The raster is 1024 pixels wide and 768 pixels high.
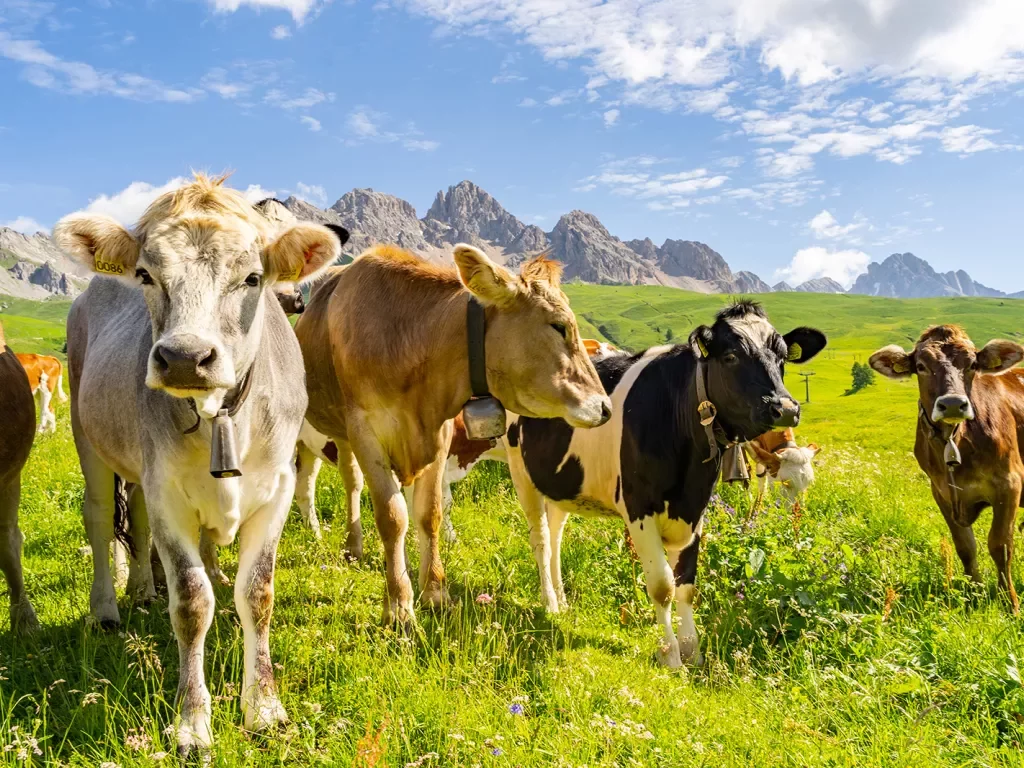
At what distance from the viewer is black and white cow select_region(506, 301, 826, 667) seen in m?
5.36

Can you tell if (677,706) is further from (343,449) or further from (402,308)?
(343,449)

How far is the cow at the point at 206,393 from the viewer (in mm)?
3168

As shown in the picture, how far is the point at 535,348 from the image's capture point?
478cm

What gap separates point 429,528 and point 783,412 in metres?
2.66

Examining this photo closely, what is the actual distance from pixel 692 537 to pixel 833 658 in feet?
4.07

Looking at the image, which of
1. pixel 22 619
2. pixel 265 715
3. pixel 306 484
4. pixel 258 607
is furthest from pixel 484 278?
pixel 306 484

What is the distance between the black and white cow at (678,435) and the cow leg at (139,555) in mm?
3240

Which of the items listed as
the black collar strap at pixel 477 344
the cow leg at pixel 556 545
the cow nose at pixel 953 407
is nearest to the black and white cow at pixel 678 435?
the cow leg at pixel 556 545

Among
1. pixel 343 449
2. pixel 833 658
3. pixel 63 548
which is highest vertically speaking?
pixel 343 449

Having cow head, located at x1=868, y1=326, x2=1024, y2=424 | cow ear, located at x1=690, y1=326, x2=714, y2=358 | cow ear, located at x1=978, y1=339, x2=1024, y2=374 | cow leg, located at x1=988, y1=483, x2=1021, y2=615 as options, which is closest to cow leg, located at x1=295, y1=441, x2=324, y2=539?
cow ear, located at x1=690, y1=326, x2=714, y2=358

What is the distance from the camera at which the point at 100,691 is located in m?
4.07

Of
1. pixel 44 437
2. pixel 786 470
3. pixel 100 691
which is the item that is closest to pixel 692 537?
pixel 100 691

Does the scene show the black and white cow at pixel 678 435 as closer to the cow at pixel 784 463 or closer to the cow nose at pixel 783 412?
the cow nose at pixel 783 412

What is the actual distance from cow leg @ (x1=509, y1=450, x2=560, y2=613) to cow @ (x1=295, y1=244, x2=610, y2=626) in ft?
4.49
